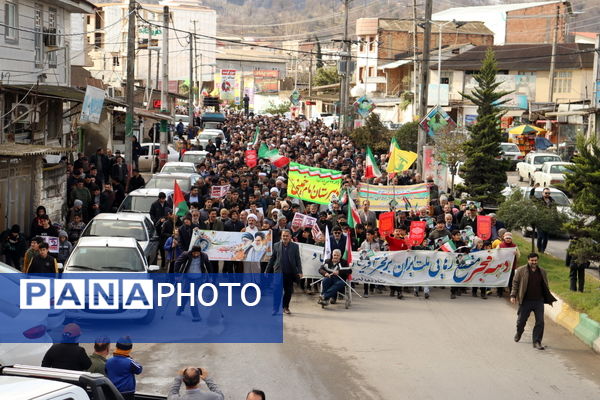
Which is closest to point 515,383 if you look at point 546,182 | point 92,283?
point 92,283

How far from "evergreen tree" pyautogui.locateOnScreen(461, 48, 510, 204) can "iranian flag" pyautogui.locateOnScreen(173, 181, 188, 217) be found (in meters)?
10.1

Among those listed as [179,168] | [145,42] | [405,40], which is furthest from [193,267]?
[145,42]

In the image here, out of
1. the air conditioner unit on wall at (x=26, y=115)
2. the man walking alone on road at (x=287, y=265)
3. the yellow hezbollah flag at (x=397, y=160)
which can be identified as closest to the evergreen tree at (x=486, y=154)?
the yellow hezbollah flag at (x=397, y=160)

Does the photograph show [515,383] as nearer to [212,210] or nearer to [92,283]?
[92,283]

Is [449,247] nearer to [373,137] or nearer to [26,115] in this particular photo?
[26,115]

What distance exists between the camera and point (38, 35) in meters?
28.0

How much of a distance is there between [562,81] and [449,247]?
52.7 m

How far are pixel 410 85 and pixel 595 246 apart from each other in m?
65.8

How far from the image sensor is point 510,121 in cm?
6500

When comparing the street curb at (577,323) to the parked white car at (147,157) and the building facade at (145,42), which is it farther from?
the building facade at (145,42)

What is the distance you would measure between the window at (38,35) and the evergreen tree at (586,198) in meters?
16.5

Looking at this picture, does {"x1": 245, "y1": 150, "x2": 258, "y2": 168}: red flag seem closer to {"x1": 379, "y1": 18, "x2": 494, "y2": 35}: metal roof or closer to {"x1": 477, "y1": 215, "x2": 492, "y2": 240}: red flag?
{"x1": 477, "y1": 215, "x2": 492, "y2": 240}: red flag

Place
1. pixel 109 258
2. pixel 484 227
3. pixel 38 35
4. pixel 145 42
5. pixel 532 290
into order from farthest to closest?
pixel 145 42 < pixel 38 35 < pixel 484 227 < pixel 109 258 < pixel 532 290

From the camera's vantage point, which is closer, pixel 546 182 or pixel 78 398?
pixel 78 398
